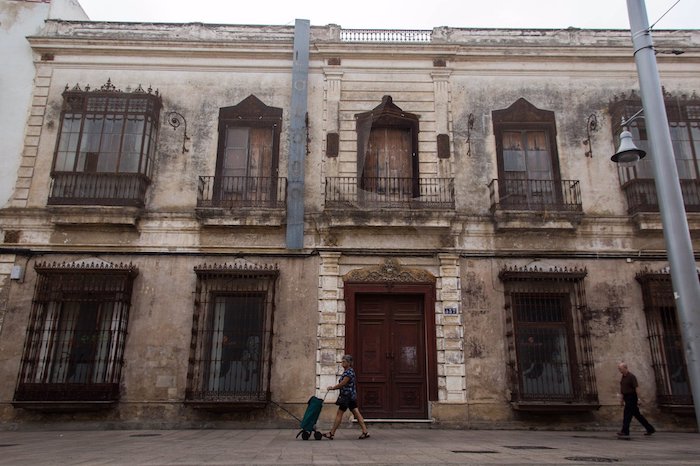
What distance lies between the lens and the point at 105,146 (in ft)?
40.9

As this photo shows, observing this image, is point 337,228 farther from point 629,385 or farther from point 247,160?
point 629,385

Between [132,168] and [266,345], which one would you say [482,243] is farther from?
[132,168]

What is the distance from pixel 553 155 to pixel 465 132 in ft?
7.16

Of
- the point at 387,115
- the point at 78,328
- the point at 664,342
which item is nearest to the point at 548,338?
the point at 664,342

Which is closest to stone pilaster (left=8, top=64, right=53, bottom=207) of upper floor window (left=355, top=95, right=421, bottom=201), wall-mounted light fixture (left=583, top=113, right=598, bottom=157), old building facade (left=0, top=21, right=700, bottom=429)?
old building facade (left=0, top=21, right=700, bottom=429)

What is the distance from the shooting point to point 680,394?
11.2 m

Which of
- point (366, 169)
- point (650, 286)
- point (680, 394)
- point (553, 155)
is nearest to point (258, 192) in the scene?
point (366, 169)

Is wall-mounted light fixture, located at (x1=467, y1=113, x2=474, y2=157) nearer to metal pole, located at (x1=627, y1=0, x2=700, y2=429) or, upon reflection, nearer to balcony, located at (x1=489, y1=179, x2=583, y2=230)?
balcony, located at (x1=489, y1=179, x2=583, y2=230)

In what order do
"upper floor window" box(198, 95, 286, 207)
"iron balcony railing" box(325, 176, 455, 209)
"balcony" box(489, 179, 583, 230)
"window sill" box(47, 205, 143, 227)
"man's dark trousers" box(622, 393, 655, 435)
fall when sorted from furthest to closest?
"upper floor window" box(198, 95, 286, 207) → "iron balcony railing" box(325, 176, 455, 209) → "balcony" box(489, 179, 583, 230) → "window sill" box(47, 205, 143, 227) → "man's dark trousers" box(622, 393, 655, 435)

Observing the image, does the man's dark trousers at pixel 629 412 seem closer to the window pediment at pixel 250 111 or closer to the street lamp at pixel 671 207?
the street lamp at pixel 671 207

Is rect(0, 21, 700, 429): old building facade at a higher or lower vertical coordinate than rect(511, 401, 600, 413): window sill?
higher

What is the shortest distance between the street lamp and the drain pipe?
7.27m

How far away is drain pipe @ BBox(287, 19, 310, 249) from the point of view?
1200cm

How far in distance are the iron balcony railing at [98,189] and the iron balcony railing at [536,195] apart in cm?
803
